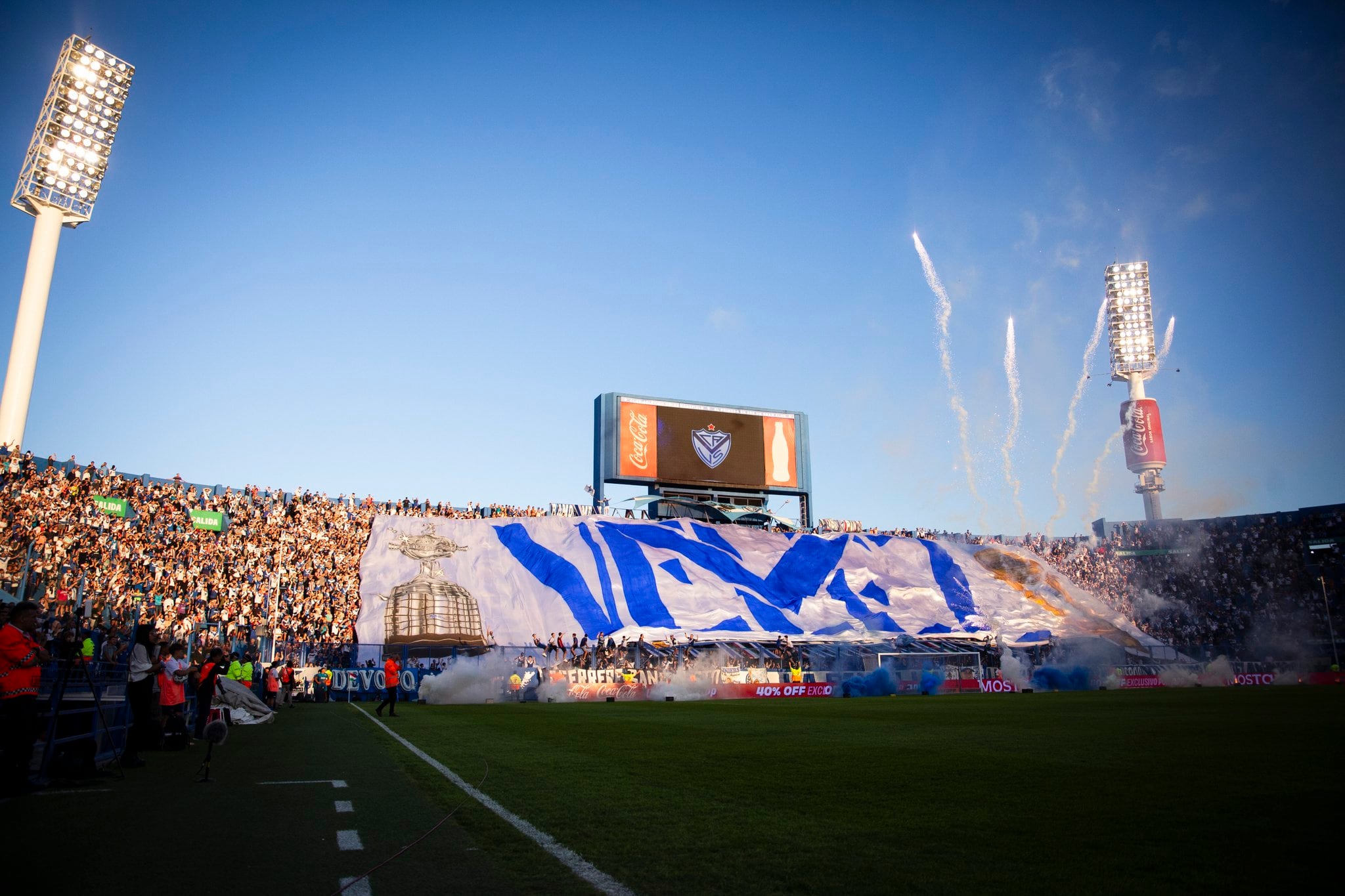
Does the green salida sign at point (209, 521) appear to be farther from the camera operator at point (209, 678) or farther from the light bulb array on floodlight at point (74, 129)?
the camera operator at point (209, 678)

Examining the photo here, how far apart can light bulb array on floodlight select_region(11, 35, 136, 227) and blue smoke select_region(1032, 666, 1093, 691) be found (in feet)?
164

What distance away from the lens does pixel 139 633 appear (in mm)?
14000

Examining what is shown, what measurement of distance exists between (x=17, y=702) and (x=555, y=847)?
672cm

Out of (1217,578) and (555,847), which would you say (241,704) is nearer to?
(555,847)

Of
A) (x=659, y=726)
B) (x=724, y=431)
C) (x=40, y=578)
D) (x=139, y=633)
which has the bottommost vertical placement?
(x=659, y=726)

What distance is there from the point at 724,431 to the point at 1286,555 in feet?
125

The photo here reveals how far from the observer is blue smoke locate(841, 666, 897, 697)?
3681 centimetres

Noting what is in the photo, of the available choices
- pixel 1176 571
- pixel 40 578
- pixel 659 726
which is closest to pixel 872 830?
pixel 659 726

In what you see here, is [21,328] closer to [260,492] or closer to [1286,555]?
[260,492]

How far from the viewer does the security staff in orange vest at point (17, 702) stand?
8.84 m

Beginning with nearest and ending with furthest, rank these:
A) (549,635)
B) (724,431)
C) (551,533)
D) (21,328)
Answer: (21,328) → (549,635) → (551,533) → (724,431)

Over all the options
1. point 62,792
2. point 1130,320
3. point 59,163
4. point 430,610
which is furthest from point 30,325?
point 1130,320

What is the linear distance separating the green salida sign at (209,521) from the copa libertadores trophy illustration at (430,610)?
8.09 metres

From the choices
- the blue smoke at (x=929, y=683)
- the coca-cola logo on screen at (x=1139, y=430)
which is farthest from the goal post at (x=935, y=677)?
the coca-cola logo on screen at (x=1139, y=430)
